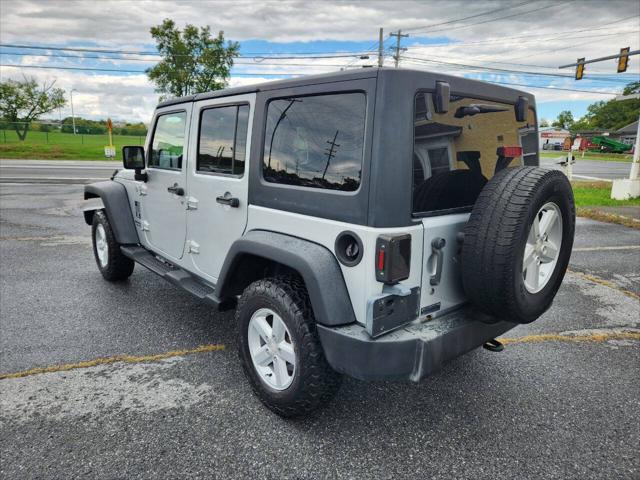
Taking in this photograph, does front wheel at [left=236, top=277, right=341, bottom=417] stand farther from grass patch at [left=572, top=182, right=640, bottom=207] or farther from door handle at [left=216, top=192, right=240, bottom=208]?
grass patch at [left=572, top=182, right=640, bottom=207]

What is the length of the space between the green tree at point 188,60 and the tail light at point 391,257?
31321mm

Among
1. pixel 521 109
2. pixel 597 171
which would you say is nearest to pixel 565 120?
pixel 597 171

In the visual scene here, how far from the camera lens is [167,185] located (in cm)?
384

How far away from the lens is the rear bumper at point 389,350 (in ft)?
7.01

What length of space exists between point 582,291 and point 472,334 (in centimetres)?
330

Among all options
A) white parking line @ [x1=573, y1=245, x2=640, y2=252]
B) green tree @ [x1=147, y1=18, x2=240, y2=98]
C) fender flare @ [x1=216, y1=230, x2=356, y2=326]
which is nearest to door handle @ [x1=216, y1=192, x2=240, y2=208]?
fender flare @ [x1=216, y1=230, x2=356, y2=326]

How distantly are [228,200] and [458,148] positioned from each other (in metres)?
1.49

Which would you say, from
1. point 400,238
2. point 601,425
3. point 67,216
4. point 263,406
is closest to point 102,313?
point 263,406

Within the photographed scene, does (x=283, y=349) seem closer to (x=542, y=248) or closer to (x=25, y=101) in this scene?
(x=542, y=248)

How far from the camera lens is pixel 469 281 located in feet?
7.69

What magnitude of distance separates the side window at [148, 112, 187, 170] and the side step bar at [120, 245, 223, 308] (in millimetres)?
878

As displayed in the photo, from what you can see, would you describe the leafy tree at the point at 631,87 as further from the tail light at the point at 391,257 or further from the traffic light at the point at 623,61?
the tail light at the point at 391,257

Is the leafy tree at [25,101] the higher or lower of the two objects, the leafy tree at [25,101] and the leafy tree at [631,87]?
the lower

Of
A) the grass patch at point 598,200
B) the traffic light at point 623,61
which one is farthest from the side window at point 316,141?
the traffic light at point 623,61
